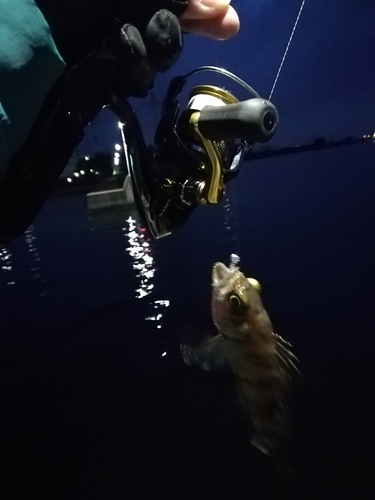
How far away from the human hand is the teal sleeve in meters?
0.59

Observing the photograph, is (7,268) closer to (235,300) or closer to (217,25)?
(235,300)

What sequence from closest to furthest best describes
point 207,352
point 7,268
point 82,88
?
point 82,88 < point 207,352 < point 7,268

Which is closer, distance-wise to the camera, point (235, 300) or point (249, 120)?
point (249, 120)

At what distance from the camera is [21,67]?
934 mm

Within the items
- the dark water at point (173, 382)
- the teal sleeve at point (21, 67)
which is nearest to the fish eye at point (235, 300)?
the teal sleeve at point (21, 67)

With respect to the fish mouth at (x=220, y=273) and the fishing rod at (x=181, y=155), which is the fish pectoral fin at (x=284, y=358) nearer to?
the fish mouth at (x=220, y=273)

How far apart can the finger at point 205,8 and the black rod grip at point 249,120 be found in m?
0.24

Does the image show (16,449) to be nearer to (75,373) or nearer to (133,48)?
(75,373)

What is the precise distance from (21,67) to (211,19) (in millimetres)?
729

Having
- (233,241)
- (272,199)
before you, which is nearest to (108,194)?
(272,199)

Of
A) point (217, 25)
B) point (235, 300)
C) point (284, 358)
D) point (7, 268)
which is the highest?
point (217, 25)

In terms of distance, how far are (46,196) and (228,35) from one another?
676mm

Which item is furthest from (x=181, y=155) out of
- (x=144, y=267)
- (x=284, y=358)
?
(x=144, y=267)

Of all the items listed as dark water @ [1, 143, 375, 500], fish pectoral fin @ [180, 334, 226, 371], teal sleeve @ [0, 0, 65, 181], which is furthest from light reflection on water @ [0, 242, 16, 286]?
teal sleeve @ [0, 0, 65, 181]
